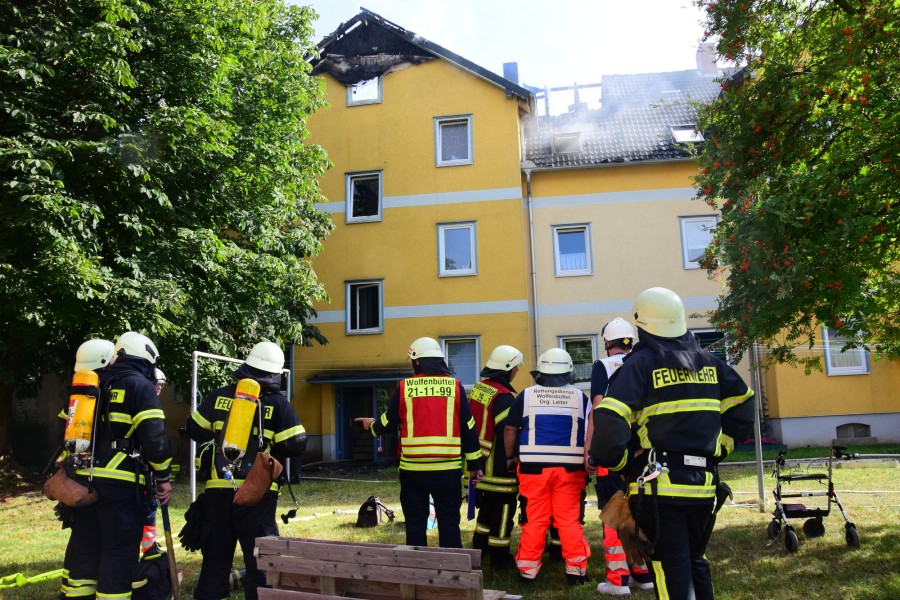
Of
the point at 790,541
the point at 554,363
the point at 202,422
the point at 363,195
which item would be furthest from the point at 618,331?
the point at 363,195

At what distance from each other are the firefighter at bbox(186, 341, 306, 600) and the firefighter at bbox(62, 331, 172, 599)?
35cm

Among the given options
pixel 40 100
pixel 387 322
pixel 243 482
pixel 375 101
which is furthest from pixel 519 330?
pixel 243 482

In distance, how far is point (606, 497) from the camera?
21.1 ft

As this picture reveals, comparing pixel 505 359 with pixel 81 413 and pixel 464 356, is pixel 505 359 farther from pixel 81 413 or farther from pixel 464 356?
pixel 464 356

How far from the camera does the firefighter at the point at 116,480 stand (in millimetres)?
4914

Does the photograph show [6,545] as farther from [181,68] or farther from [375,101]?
[375,101]

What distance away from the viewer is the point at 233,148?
13742mm

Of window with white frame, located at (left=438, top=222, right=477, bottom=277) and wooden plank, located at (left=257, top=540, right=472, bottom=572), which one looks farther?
window with white frame, located at (left=438, top=222, right=477, bottom=277)

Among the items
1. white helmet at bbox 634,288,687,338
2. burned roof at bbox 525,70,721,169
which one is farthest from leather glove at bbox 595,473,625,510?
burned roof at bbox 525,70,721,169

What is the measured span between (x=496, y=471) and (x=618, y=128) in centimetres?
1779

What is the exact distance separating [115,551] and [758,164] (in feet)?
22.2

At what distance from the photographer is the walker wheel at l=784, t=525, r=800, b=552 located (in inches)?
267

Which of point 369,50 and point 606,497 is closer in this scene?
point 606,497

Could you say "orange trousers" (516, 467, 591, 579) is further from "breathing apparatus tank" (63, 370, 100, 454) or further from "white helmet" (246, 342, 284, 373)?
"breathing apparatus tank" (63, 370, 100, 454)
